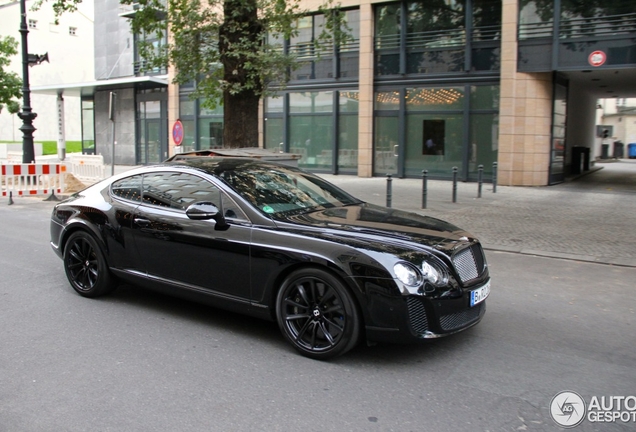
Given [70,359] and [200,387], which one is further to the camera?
[70,359]

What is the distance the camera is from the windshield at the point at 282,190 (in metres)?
5.27

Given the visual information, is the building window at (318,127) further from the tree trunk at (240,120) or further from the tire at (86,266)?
the tire at (86,266)

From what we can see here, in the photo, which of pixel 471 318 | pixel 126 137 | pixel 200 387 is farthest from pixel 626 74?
pixel 126 137

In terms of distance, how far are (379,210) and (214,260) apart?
5.53 ft

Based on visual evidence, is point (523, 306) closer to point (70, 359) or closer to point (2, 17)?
point (70, 359)

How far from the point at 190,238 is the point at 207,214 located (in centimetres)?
41

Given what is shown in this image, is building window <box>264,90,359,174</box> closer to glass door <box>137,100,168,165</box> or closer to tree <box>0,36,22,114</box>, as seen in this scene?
glass door <box>137,100,168,165</box>

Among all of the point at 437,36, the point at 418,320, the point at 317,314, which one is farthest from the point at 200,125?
the point at 418,320

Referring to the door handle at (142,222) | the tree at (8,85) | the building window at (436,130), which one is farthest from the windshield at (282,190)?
the tree at (8,85)

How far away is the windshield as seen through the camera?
5273 millimetres

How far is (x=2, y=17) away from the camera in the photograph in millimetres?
54031

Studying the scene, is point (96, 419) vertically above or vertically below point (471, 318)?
below

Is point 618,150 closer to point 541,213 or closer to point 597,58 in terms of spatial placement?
point 597,58

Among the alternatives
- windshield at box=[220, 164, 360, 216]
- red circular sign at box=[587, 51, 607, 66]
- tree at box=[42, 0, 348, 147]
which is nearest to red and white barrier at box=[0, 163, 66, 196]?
tree at box=[42, 0, 348, 147]
